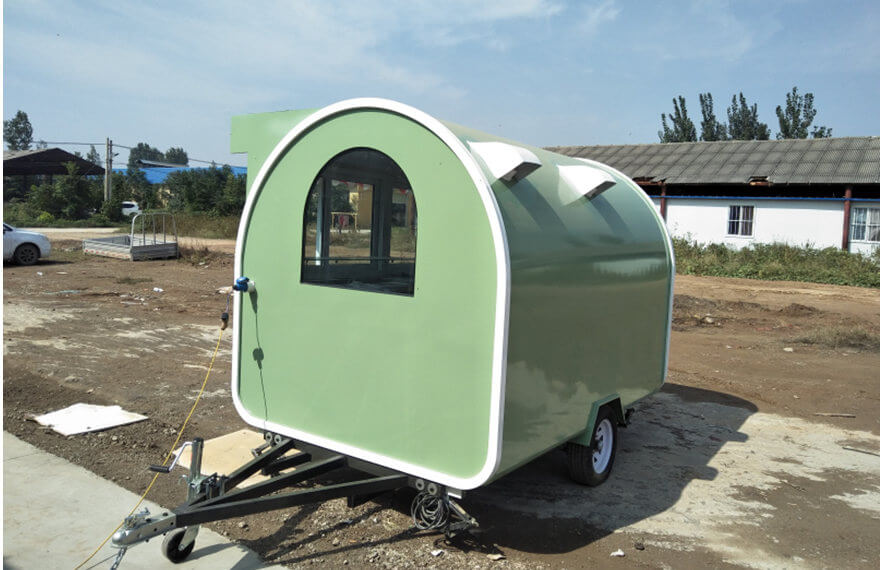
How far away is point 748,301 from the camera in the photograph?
1548 centimetres

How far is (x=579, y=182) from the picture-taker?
462 cm

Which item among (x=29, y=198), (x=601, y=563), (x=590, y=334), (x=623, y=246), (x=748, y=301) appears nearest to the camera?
(x=601, y=563)

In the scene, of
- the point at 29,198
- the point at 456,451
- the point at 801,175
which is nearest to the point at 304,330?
the point at 456,451

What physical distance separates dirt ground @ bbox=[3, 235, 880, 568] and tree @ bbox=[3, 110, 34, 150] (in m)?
111

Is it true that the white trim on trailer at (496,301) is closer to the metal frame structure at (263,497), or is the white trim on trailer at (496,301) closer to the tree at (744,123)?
the metal frame structure at (263,497)

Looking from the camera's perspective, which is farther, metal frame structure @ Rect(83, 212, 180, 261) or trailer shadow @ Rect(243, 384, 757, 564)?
metal frame structure @ Rect(83, 212, 180, 261)

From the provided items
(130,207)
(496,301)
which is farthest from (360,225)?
(130,207)

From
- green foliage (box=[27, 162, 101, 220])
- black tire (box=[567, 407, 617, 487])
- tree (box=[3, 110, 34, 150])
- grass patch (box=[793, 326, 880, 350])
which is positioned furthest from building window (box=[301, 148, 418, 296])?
tree (box=[3, 110, 34, 150])

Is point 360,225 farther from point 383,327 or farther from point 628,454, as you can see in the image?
point 628,454

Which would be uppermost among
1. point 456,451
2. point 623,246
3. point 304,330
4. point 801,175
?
point 801,175

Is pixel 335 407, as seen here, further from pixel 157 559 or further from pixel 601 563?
pixel 601 563

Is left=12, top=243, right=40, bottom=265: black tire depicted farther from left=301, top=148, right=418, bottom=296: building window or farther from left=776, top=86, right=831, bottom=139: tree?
left=776, top=86, right=831, bottom=139: tree

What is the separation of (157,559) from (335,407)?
51.4 inches

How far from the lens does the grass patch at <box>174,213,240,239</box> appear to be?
109 ft
